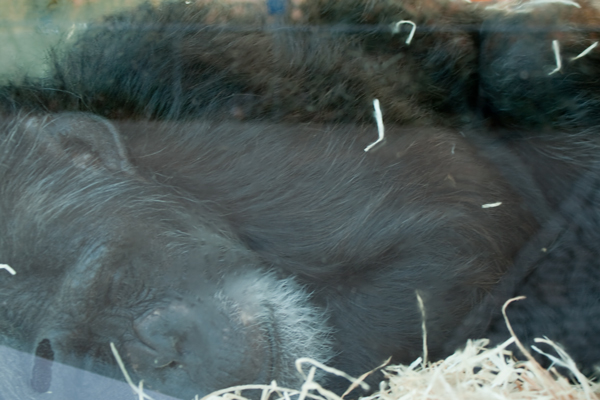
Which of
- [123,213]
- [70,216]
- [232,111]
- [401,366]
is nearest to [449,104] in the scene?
[232,111]

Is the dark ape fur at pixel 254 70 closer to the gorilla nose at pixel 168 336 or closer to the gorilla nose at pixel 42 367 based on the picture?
the gorilla nose at pixel 168 336

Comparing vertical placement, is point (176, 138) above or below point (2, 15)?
below

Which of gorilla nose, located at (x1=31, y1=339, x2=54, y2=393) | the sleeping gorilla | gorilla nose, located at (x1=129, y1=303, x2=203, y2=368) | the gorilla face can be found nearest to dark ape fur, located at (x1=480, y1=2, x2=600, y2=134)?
the sleeping gorilla

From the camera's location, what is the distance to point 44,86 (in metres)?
1.46

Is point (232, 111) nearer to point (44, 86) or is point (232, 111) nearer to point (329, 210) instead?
point (329, 210)

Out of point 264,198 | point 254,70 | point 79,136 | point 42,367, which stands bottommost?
point 42,367

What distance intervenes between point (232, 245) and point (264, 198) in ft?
0.51

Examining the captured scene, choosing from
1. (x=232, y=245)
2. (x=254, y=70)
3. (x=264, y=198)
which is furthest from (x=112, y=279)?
(x=254, y=70)

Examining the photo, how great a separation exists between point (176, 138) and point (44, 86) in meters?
0.37

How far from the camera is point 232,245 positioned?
1.50 metres

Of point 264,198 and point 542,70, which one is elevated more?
point 542,70

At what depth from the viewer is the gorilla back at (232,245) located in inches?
55.6

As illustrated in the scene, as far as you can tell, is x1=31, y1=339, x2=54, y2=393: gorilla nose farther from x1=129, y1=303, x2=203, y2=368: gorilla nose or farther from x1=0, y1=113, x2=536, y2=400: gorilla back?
x1=129, y1=303, x2=203, y2=368: gorilla nose

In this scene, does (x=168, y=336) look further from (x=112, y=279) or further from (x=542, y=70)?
(x=542, y=70)
